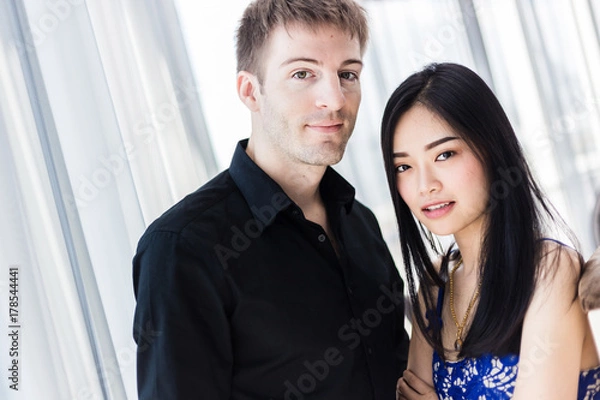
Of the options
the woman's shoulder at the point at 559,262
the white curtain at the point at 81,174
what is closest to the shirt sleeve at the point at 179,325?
the white curtain at the point at 81,174

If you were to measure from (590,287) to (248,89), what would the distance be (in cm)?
82

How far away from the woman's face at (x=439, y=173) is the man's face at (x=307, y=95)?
144 mm

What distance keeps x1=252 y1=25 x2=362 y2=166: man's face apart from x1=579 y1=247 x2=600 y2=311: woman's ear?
1.79ft

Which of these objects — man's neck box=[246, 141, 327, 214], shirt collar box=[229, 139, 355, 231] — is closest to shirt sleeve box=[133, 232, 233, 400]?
shirt collar box=[229, 139, 355, 231]

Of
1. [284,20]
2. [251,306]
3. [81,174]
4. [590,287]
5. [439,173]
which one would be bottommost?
[590,287]

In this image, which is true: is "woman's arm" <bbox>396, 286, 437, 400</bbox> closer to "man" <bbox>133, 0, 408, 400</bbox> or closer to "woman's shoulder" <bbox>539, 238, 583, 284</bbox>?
"man" <bbox>133, 0, 408, 400</bbox>

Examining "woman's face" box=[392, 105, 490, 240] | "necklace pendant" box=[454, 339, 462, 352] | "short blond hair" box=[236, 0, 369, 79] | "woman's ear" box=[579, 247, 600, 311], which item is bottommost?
"necklace pendant" box=[454, 339, 462, 352]

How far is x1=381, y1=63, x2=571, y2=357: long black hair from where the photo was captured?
140 cm

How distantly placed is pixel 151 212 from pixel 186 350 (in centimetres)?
63

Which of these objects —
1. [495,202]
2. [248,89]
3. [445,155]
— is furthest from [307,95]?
[495,202]

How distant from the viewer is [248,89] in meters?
1.58

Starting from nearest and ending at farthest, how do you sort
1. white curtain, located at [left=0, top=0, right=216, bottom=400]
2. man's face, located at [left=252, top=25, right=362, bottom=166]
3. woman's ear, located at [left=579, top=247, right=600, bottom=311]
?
woman's ear, located at [left=579, top=247, right=600, bottom=311], man's face, located at [left=252, top=25, right=362, bottom=166], white curtain, located at [left=0, top=0, right=216, bottom=400]

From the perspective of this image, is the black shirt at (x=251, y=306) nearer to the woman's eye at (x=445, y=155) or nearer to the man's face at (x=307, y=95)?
the man's face at (x=307, y=95)

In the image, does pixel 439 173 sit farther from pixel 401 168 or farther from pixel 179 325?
pixel 179 325
